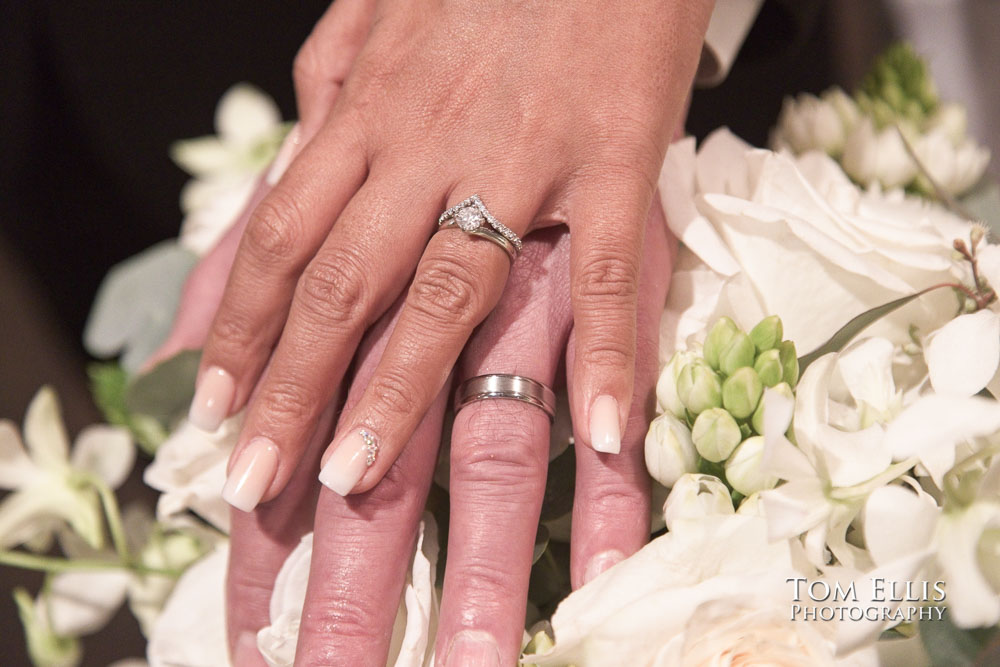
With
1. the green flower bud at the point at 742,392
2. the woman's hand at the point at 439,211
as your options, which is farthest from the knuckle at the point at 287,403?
the green flower bud at the point at 742,392

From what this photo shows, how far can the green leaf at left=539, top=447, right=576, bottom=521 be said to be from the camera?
631 millimetres

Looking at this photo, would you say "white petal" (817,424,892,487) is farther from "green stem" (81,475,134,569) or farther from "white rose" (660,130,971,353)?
"green stem" (81,475,134,569)

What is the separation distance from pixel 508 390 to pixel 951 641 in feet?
1.05

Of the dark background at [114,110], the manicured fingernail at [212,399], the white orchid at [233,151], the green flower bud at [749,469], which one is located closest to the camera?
the green flower bud at [749,469]

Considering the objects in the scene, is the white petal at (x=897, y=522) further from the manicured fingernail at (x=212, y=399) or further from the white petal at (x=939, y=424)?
the manicured fingernail at (x=212, y=399)

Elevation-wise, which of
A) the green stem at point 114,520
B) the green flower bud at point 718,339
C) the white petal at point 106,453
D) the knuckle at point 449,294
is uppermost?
the knuckle at point 449,294

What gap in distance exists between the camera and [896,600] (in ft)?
1.28

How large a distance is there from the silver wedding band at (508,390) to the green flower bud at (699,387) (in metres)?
0.13

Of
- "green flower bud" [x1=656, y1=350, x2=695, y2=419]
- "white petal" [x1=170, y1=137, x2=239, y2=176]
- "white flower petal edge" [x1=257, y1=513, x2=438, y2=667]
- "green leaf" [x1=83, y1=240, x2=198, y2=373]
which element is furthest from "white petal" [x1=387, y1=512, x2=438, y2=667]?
"white petal" [x1=170, y1=137, x2=239, y2=176]

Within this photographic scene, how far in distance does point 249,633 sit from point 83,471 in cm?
28

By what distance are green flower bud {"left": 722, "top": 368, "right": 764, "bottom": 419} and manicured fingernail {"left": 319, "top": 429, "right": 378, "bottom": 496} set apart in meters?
0.25

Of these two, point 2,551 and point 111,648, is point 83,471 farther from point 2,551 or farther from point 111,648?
point 111,648

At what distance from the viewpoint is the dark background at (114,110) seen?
55.0 inches

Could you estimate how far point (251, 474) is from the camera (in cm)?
62
